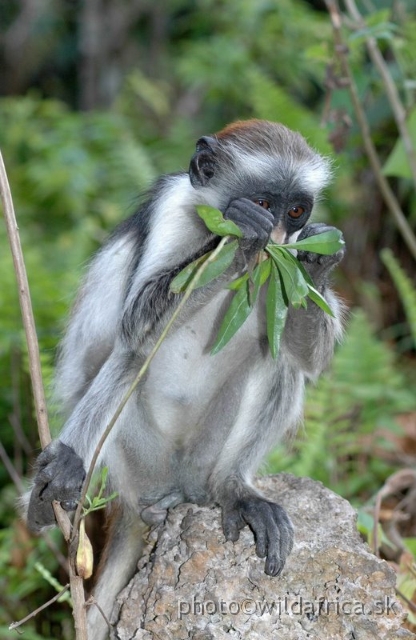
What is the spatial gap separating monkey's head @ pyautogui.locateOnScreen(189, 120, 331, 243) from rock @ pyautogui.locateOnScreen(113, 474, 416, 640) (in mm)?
1294

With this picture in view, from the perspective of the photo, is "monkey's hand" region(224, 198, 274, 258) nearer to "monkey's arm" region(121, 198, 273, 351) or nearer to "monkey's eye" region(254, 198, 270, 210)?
"monkey's arm" region(121, 198, 273, 351)

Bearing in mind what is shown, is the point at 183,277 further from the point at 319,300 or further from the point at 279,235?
the point at 279,235

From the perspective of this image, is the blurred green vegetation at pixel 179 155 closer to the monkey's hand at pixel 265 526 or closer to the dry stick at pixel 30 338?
the monkey's hand at pixel 265 526

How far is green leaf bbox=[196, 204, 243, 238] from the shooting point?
3.22 meters

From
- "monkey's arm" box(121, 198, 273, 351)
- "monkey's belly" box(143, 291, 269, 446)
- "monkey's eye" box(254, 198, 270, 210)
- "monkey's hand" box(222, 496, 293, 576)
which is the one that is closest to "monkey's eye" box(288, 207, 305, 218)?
"monkey's eye" box(254, 198, 270, 210)

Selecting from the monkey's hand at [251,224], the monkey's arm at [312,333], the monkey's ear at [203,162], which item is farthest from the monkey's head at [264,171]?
the monkey's hand at [251,224]

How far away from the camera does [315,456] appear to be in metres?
6.18

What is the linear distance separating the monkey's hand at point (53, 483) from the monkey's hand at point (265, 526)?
0.70 metres

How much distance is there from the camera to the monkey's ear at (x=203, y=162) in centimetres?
414

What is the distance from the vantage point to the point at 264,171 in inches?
157

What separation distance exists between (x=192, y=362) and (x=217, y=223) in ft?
3.89

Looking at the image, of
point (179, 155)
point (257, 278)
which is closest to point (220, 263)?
point (257, 278)

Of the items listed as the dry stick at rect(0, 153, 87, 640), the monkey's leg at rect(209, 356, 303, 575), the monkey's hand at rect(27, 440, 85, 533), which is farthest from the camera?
the monkey's leg at rect(209, 356, 303, 575)

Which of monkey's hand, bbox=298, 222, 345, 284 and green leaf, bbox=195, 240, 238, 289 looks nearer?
green leaf, bbox=195, 240, 238, 289
